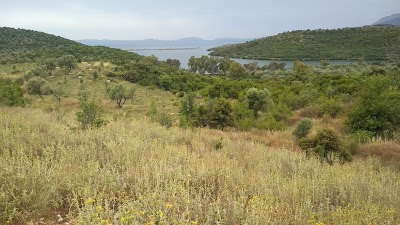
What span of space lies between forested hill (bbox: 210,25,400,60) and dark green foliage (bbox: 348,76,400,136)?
97.4 metres

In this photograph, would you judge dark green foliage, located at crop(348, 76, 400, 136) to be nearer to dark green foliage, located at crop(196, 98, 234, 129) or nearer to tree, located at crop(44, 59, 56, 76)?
dark green foliage, located at crop(196, 98, 234, 129)

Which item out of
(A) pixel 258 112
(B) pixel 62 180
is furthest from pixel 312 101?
(B) pixel 62 180

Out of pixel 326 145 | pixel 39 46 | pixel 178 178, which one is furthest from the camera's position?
pixel 39 46

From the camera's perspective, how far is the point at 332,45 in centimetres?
13275

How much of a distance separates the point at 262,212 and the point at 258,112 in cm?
2685

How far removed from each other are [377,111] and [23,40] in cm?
11370

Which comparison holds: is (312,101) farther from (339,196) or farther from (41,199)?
(41,199)

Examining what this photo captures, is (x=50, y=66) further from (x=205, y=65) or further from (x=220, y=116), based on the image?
(x=205, y=65)

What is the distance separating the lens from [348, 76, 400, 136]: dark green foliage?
19.4 m

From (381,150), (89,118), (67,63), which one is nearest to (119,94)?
(67,63)

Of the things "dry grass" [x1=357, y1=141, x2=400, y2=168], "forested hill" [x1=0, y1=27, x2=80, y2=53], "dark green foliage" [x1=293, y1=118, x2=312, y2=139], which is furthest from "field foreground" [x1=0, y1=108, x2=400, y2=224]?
"forested hill" [x1=0, y1=27, x2=80, y2=53]

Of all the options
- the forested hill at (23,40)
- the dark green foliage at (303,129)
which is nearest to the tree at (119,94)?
the dark green foliage at (303,129)

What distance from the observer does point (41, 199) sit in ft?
14.2

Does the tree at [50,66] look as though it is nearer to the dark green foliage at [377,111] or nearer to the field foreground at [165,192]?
the dark green foliage at [377,111]
